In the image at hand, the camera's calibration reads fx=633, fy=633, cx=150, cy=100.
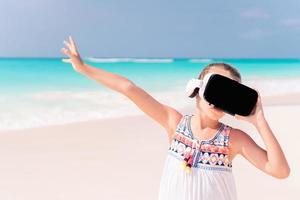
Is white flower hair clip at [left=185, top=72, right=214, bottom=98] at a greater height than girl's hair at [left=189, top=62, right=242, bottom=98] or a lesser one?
lesser

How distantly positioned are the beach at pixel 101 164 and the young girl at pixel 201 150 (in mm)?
3745

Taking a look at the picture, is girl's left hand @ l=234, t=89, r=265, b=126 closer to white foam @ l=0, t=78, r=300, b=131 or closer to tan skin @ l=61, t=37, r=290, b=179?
tan skin @ l=61, t=37, r=290, b=179

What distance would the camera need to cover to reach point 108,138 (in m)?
9.84

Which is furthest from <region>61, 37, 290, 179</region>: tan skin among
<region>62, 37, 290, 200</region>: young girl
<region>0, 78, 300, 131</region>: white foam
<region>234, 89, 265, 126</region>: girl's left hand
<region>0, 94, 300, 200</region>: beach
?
<region>0, 78, 300, 131</region>: white foam

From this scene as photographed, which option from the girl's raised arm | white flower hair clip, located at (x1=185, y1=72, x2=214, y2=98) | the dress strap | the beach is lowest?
the dress strap

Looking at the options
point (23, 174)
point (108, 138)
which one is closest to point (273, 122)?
point (108, 138)

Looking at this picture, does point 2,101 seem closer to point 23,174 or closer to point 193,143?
point 23,174

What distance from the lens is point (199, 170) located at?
7.89ft

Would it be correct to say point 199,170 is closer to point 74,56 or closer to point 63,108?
point 74,56

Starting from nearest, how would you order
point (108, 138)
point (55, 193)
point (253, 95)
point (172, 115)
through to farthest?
point (253, 95) → point (172, 115) → point (55, 193) → point (108, 138)

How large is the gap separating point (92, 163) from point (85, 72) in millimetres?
5432

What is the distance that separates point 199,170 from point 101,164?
5394 millimetres

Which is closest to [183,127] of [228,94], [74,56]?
[228,94]

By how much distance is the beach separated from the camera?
6363 mm
